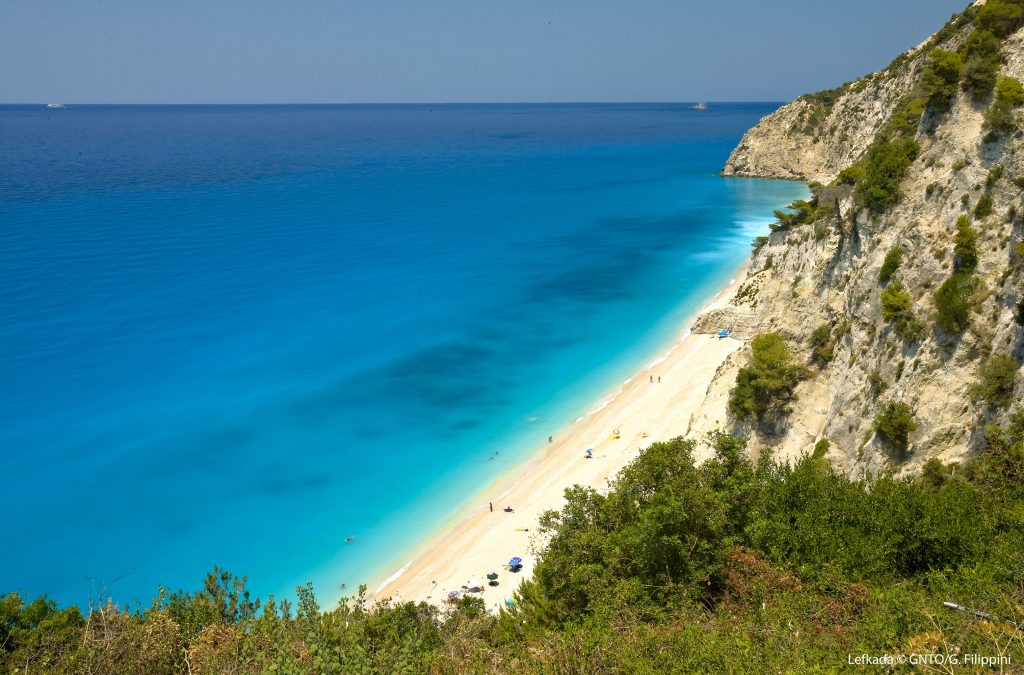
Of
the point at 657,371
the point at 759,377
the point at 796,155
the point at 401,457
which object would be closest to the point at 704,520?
the point at 759,377

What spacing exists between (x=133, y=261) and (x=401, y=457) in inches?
2180

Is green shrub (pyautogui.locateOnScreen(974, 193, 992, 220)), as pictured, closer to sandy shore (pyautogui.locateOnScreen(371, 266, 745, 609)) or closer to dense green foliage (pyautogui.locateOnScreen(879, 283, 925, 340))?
dense green foliage (pyautogui.locateOnScreen(879, 283, 925, 340))

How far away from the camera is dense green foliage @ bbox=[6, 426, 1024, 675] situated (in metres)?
12.8

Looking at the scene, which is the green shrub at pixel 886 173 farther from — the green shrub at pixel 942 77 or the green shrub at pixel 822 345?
the green shrub at pixel 822 345

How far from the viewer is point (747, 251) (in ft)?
251

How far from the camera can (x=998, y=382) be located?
58.8ft

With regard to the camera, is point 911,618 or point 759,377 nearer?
point 911,618

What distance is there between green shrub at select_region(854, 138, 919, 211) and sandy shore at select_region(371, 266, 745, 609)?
14750 mm

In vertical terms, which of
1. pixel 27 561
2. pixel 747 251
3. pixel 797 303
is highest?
pixel 797 303

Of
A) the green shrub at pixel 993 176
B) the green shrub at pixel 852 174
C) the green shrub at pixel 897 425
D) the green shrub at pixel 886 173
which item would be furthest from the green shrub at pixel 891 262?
the green shrub at pixel 852 174

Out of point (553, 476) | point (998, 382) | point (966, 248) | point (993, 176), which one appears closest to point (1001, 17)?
point (993, 176)

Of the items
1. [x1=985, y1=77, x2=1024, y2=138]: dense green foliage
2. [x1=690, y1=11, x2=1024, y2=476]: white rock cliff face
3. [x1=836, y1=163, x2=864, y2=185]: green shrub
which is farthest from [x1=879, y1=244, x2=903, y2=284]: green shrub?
[x1=836, y1=163, x2=864, y2=185]: green shrub

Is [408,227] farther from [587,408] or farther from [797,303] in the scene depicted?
[797,303]

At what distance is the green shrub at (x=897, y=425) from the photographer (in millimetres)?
19625
